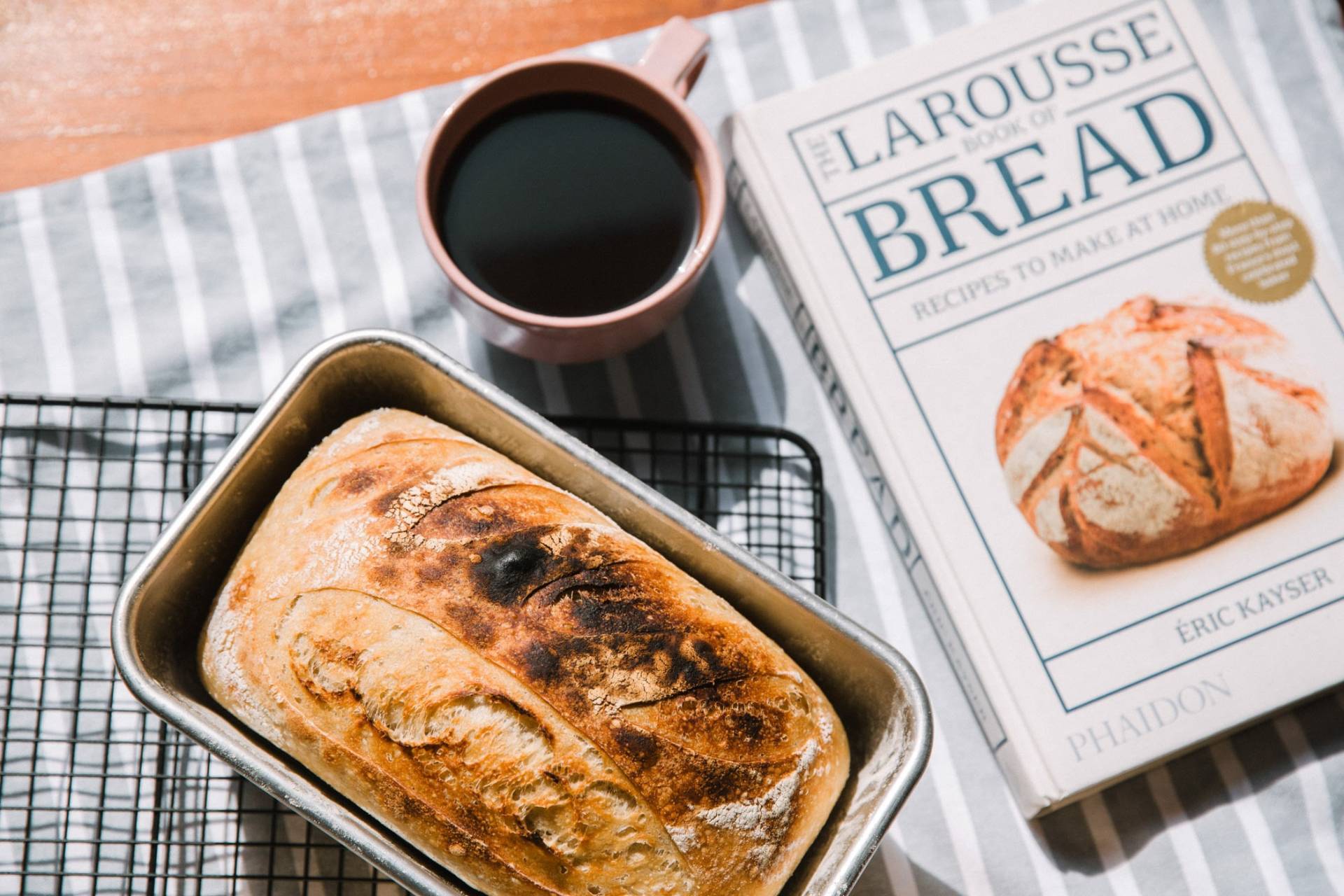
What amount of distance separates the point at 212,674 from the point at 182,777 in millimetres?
157

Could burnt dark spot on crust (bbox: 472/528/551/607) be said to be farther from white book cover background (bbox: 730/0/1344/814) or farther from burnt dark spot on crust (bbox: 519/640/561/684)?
white book cover background (bbox: 730/0/1344/814)

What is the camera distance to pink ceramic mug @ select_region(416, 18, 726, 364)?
0.83m

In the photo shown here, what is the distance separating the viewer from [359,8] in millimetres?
1030

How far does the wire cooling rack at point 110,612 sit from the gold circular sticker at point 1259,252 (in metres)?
0.45

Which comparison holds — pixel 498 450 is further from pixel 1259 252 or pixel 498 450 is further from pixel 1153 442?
pixel 1259 252

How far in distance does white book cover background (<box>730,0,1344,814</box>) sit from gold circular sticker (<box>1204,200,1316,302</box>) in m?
0.01

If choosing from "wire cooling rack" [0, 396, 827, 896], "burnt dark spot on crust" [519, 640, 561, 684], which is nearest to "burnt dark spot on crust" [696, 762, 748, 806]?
"burnt dark spot on crust" [519, 640, 561, 684]

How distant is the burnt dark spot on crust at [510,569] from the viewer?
713 mm

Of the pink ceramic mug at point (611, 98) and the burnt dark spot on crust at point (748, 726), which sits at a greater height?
the pink ceramic mug at point (611, 98)

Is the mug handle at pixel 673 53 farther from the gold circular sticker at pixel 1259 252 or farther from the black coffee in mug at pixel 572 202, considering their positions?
the gold circular sticker at pixel 1259 252

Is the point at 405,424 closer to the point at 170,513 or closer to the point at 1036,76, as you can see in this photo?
the point at 170,513

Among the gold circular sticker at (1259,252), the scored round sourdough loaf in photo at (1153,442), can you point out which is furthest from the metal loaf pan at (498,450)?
the gold circular sticker at (1259,252)

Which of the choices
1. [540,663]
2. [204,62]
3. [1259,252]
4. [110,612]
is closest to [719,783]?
[540,663]

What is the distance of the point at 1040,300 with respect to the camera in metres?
0.96
